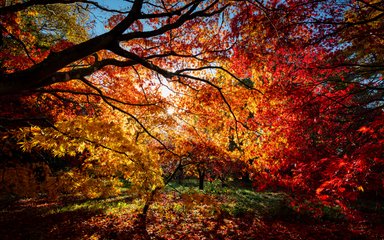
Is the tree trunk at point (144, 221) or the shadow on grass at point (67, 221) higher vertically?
the tree trunk at point (144, 221)

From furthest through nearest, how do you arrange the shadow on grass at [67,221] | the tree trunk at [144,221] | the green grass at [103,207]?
the green grass at [103,207]
the tree trunk at [144,221]
the shadow on grass at [67,221]

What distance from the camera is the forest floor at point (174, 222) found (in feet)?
26.2

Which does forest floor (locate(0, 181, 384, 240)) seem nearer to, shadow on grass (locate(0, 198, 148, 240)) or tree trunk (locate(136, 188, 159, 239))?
shadow on grass (locate(0, 198, 148, 240))

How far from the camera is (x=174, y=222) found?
9180 millimetres

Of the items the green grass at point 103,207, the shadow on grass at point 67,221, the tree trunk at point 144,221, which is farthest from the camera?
the green grass at point 103,207

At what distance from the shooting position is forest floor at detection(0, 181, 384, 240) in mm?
7973

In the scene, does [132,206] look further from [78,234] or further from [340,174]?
[340,174]

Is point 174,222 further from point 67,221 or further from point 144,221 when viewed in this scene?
point 67,221

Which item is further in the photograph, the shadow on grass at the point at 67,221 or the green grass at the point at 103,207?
the green grass at the point at 103,207

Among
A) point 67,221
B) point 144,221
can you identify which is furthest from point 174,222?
point 67,221

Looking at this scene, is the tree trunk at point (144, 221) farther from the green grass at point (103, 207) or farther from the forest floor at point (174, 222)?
the green grass at point (103, 207)

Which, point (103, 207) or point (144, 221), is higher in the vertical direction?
point (144, 221)

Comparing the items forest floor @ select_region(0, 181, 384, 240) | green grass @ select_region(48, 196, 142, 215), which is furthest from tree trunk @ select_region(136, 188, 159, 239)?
green grass @ select_region(48, 196, 142, 215)

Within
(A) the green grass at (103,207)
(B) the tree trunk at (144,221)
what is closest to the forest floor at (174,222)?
(A) the green grass at (103,207)
